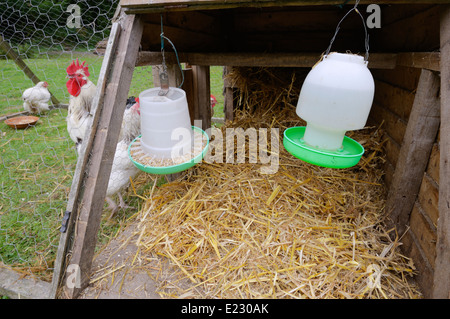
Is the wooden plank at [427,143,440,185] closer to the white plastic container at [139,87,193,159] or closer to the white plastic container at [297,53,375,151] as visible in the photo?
the white plastic container at [297,53,375,151]

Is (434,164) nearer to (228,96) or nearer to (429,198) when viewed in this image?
(429,198)

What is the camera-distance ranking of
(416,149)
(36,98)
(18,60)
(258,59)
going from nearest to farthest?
(416,149) → (258,59) → (18,60) → (36,98)

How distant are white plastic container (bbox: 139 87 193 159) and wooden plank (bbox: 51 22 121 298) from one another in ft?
0.58

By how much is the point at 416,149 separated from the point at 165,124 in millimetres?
1162

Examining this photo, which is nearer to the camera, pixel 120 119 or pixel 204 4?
pixel 204 4

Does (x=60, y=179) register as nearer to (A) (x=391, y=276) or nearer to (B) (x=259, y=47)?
(B) (x=259, y=47)

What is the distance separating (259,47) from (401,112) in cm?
131

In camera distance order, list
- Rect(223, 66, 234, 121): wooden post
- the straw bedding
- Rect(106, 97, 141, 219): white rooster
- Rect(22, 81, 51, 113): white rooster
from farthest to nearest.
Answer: Rect(22, 81, 51, 113): white rooster → Rect(223, 66, 234, 121): wooden post → Rect(106, 97, 141, 219): white rooster → the straw bedding

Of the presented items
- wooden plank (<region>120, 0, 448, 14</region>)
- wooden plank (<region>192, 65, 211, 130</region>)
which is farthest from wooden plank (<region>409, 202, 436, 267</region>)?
wooden plank (<region>192, 65, 211, 130</region>)

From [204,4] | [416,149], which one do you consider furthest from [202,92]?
[416,149]

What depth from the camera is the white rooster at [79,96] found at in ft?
6.77

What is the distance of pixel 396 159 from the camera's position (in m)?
1.54

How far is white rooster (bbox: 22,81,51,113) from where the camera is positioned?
397 centimetres

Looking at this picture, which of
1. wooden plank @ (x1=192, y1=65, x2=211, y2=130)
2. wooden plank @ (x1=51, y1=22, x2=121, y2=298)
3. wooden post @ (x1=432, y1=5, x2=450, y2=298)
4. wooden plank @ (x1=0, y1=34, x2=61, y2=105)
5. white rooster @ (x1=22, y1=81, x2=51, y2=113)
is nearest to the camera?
wooden post @ (x1=432, y1=5, x2=450, y2=298)
